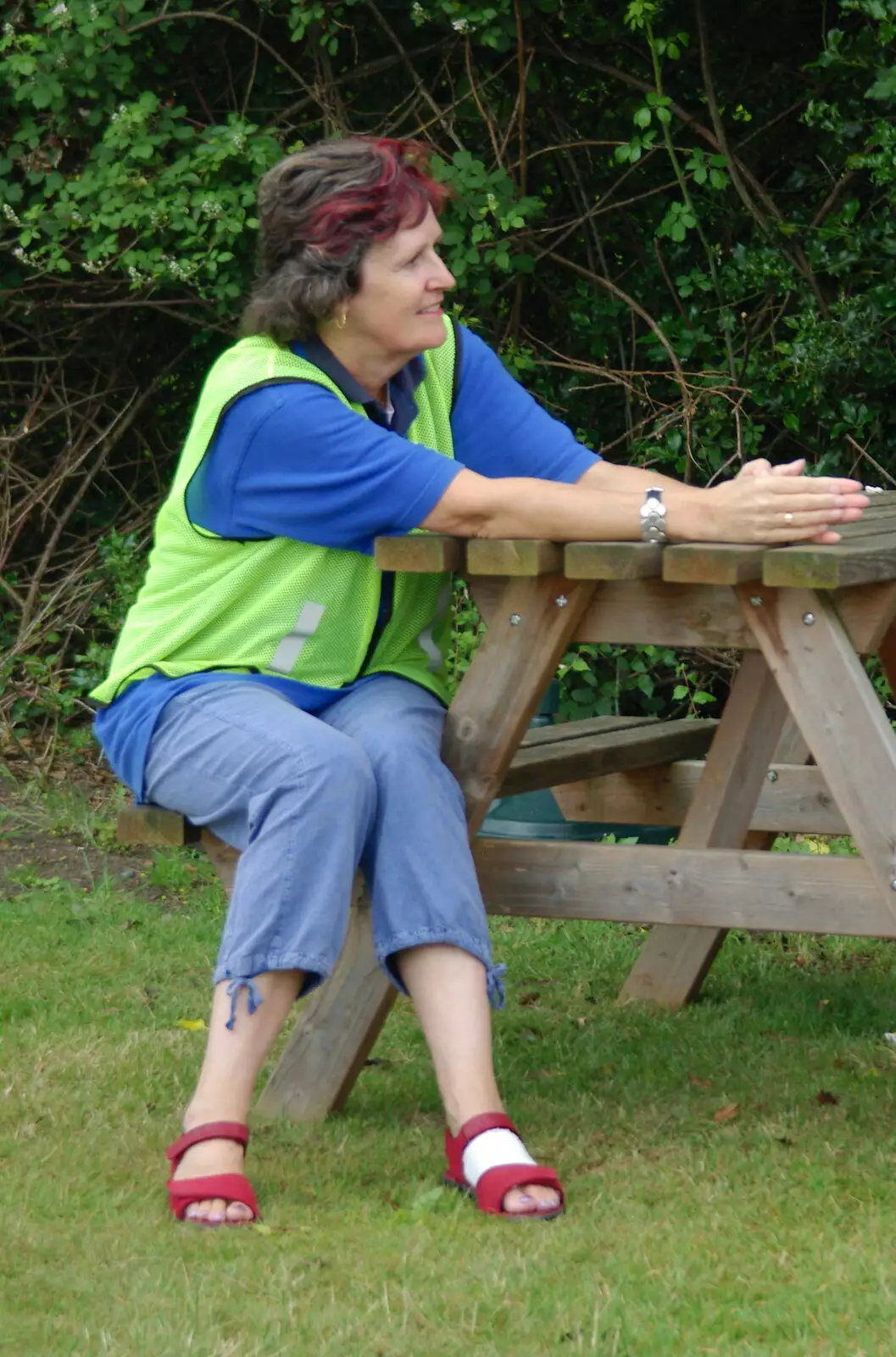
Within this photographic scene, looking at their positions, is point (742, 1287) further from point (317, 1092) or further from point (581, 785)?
point (581, 785)

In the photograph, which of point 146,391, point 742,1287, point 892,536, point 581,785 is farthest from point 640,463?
point 742,1287

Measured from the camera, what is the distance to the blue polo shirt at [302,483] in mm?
2846

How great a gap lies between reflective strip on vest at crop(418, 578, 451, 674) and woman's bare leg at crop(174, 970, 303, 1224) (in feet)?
2.12

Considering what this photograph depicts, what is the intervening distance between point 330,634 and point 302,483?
26 centimetres

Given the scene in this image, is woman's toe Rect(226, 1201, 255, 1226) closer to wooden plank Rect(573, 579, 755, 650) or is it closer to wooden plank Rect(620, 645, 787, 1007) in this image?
wooden plank Rect(573, 579, 755, 650)

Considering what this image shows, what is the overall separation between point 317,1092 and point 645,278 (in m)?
3.44

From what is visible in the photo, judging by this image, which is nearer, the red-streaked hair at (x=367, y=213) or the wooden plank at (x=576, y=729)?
the red-streaked hair at (x=367, y=213)

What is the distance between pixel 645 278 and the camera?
5.90 metres

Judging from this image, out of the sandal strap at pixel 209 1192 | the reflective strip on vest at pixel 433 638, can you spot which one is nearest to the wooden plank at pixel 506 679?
the reflective strip on vest at pixel 433 638

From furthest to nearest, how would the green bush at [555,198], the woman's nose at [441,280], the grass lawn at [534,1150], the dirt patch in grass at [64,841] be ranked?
1. the green bush at [555,198]
2. the dirt patch in grass at [64,841]
3. the woman's nose at [441,280]
4. the grass lawn at [534,1150]

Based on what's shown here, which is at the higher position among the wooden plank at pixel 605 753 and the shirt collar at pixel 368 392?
the shirt collar at pixel 368 392

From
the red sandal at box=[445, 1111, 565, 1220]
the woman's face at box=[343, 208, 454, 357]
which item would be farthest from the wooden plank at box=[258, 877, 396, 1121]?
the woman's face at box=[343, 208, 454, 357]

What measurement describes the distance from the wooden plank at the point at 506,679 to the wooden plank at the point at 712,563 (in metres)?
0.25

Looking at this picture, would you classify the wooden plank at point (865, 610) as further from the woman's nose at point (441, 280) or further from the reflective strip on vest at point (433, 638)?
the woman's nose at point (441, 280)
